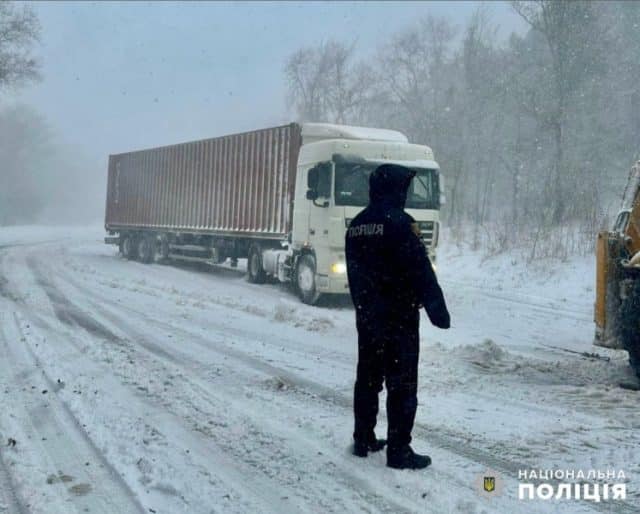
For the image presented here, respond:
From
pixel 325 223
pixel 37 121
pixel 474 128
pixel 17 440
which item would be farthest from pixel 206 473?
pixel 37 121

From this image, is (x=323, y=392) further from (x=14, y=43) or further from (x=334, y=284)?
(x=14, y=43)

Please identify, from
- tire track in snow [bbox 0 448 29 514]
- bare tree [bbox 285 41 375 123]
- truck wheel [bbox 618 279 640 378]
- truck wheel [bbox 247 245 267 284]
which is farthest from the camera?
bare tree [bbox 285 41 375 123]

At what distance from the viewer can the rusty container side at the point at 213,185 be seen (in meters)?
14.2

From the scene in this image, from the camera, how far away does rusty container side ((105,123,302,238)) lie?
1416 cm

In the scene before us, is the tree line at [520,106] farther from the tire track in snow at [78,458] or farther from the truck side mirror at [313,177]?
the tire track in snow at [78,458]

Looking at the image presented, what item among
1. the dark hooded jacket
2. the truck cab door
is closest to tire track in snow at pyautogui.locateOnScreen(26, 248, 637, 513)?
the dark hooded jacket

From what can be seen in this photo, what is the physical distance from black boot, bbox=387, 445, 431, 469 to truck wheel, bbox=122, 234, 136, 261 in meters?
20.4

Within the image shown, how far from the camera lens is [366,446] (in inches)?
170

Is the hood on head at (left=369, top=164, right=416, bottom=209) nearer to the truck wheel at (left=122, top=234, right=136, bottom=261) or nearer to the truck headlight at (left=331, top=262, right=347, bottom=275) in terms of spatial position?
the truck headlight at (left=331, top=262, right=347, bottom=275)

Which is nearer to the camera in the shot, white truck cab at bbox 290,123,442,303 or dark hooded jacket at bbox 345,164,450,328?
dark hooded jacket at bbox 345,164,450,328

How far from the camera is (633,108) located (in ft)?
92.4

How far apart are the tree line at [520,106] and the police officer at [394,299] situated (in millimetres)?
12950

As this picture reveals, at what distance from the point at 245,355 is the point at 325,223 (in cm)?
463

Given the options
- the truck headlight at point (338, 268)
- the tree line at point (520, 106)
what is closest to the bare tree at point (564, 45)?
the tree line at point (520, 106)
